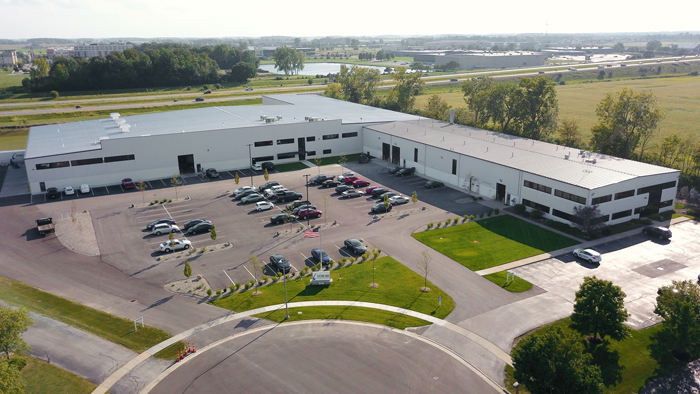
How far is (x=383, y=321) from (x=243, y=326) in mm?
10218

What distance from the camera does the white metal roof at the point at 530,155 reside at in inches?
2191

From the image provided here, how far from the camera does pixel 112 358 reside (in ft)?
104

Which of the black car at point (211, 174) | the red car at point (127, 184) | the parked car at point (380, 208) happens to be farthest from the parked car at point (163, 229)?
the parked car at point (380, 208)

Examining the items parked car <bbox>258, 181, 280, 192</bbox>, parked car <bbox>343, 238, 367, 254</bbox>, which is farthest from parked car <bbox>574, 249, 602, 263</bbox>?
parked car <bbox>258, 181, 280, 192</bbox>

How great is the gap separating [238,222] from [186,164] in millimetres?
24985

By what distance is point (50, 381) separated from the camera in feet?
96.1

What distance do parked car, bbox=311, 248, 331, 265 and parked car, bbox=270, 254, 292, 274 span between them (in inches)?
109

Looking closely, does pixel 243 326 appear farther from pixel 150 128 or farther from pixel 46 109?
pixel 46 109

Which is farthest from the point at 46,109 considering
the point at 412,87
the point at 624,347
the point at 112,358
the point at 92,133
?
the point at 624,347

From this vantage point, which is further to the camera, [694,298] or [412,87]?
[412,87]

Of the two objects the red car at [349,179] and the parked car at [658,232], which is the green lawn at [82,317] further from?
the parked car at [658,232]

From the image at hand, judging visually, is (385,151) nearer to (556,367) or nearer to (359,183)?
(359,183)

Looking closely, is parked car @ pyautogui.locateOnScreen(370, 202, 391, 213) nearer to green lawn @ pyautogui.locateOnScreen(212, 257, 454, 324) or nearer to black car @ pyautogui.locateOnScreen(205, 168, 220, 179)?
green lawn @ pyautogui.locateOnScreen(212, 257, 454, 324)

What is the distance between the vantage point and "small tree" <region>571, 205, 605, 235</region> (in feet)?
166
